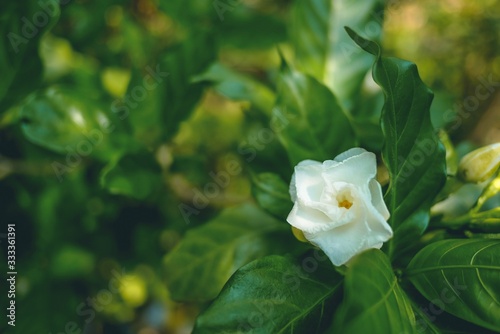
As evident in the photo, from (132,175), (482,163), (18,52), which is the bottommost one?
(132,175)

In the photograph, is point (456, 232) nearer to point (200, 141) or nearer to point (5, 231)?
point (5, 231)

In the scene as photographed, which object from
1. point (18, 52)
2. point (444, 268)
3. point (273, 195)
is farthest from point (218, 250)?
point (18, 52)

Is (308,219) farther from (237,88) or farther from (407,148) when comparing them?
(237,88)

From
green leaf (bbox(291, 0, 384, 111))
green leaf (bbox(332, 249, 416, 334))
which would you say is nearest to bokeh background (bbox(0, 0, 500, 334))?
green leaf (bbox(291, 0, 384, 111))

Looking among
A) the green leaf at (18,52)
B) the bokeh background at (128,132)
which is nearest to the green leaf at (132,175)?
the bokeh background at (128,132)

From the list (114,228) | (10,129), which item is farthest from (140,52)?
(114,228)

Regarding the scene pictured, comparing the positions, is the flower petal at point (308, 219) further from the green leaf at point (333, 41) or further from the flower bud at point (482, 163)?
the green leaf at point (333, 41)
